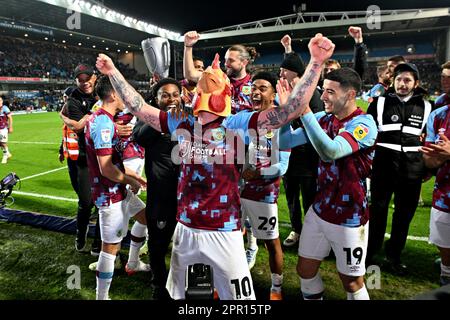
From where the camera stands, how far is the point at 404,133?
11.8 feet

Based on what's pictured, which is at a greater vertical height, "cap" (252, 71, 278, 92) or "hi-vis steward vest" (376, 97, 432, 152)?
"cap" (252, 71, 278, 92)

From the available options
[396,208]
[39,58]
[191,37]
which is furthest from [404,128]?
[39,58]

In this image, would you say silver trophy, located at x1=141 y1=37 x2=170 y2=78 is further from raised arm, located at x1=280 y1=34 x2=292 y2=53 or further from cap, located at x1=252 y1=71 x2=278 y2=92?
raised arm, located at x1=280 y1=34 x2=292 y2=53

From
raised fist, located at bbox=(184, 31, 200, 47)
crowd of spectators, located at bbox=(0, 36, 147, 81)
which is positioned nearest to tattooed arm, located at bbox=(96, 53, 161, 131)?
raised fist, located at bbox=(184, 31, 200, 47)

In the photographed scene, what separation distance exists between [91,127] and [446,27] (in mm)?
47535

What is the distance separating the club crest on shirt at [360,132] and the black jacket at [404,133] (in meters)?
1.68

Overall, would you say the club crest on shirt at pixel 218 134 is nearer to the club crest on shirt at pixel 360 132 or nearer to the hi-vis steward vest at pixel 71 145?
the club crest on shirt at pixel 360 132

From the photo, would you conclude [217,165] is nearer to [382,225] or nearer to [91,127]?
[91,127]

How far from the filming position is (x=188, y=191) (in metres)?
2.15

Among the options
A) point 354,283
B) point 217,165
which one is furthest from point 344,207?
point 217,165

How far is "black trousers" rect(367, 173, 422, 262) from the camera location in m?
3.62

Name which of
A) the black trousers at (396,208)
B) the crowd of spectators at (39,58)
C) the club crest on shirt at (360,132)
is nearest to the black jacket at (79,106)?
the club crest on shirt at (360,132)

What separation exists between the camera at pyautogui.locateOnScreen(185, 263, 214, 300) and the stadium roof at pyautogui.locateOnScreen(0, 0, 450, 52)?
35033mm

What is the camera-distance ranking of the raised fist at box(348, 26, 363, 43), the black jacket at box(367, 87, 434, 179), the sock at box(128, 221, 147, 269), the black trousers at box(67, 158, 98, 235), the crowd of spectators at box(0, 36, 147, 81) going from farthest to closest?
the crowd of spectators at box(0, 36, 147, 81) < the black trousers at box(67, 158, 98, 235) < the sock at box(128, 221, 147, 269) < the black jacket at box(367, 87, 434, 179) < the raised fist at box(348, 26, 363, 43)
